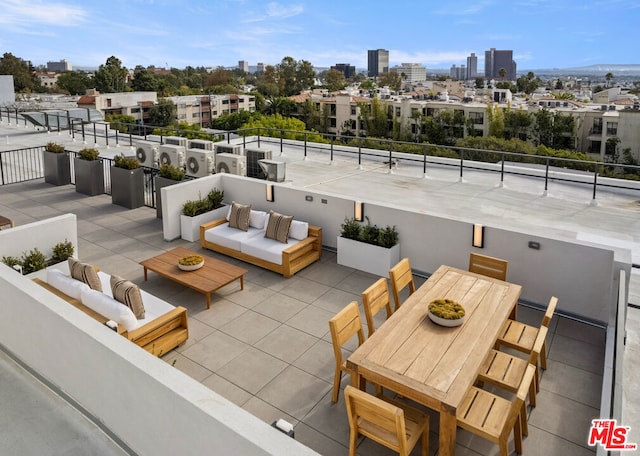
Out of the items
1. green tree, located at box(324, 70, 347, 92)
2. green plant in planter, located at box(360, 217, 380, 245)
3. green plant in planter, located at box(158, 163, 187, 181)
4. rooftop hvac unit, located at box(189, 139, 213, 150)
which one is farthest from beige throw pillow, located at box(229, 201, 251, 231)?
green tree, located at box(324, 70, 347, 92)

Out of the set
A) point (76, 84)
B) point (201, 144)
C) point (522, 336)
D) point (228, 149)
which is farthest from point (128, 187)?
point (76, 84)

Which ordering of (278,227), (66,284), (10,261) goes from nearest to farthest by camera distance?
(66,284)
(10,261)
(278,227)

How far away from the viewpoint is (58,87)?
92.7m

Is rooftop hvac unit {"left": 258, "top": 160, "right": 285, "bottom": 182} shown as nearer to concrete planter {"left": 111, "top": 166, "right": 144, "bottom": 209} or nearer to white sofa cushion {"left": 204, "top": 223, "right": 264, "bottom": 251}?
concrete planter {"left": 111, "top": 166, "right": 144, "bottom": 209}

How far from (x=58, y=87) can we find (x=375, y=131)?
63.3 metres

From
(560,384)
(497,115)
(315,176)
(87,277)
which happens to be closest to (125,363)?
(87,277)

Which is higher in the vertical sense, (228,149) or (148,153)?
(228,149)

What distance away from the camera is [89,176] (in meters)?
11.1

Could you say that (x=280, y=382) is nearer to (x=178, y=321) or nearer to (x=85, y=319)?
(x=178, y=321)

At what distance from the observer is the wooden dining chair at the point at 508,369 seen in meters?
3.94

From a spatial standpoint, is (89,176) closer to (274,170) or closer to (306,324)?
(274,170)

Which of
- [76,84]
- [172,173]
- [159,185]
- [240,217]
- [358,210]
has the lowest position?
[240,217]

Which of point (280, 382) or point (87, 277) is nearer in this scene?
point (280, 382)

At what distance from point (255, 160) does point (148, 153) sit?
3.41 metres
